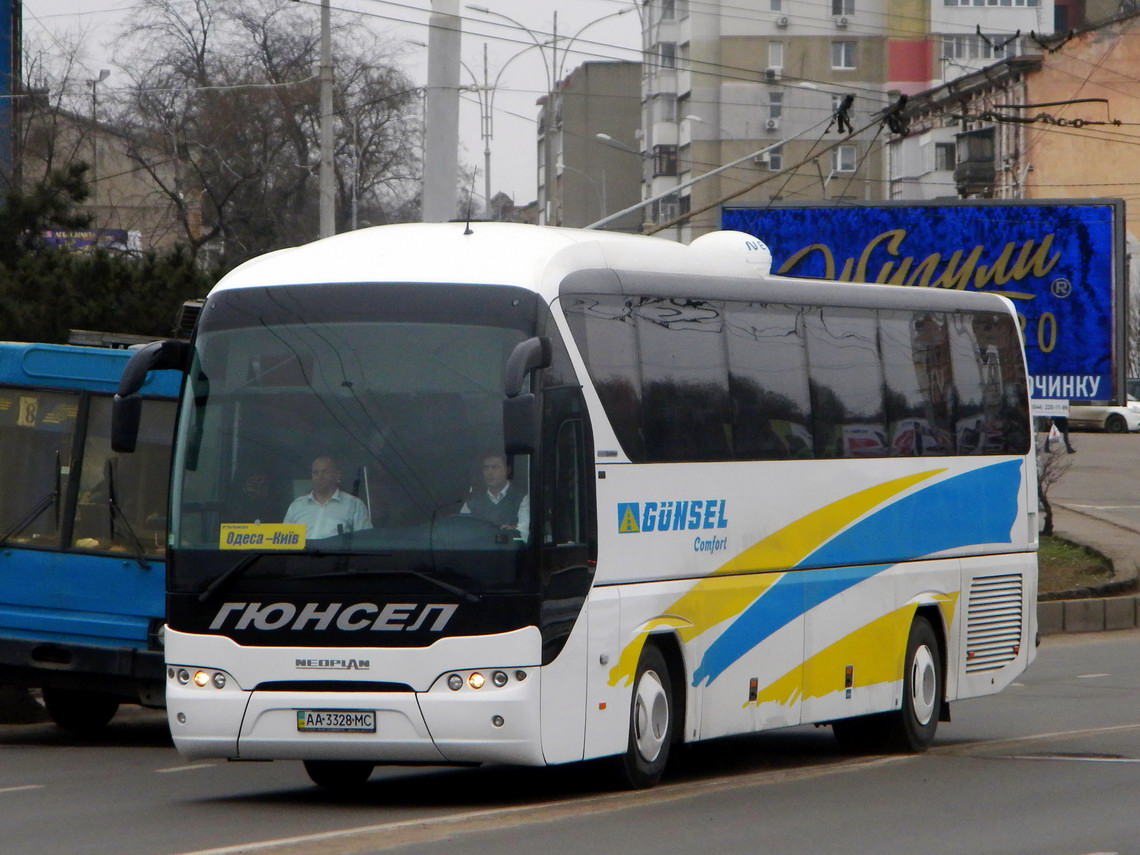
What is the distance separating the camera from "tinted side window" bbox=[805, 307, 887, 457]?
1255 centimetres

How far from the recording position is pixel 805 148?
9019 cm

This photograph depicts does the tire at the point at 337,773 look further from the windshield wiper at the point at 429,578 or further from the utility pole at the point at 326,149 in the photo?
the utility pole at the point at 326,149

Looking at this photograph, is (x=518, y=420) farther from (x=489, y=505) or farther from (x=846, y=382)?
(x=846, y=382)

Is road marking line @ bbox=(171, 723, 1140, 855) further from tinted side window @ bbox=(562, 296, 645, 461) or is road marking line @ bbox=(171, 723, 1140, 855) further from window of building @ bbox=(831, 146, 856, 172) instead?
window of building @ bbox=(831, 146, 856, 172)

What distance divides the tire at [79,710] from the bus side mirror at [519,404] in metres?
6.33

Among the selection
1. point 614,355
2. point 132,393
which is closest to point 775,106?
point 614,355

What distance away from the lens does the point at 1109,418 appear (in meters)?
65.4

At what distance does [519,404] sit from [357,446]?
40.8 inches

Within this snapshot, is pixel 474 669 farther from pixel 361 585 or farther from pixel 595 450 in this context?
pixel 595 450

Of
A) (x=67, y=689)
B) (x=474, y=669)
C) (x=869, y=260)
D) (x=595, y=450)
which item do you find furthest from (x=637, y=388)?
(x=869, y=260)

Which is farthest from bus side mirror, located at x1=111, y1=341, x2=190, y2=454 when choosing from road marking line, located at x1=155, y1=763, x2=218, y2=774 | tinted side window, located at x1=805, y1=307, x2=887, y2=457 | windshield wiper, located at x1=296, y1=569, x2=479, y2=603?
tinted side window, located at x1=805, y1=307, x2=887, y2=457

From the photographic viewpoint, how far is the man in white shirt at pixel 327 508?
963cm

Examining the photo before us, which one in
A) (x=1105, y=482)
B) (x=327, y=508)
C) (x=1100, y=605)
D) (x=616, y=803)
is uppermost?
(x=327, y=508)

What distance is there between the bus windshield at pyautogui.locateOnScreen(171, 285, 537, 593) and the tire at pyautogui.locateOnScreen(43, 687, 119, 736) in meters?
5.02
